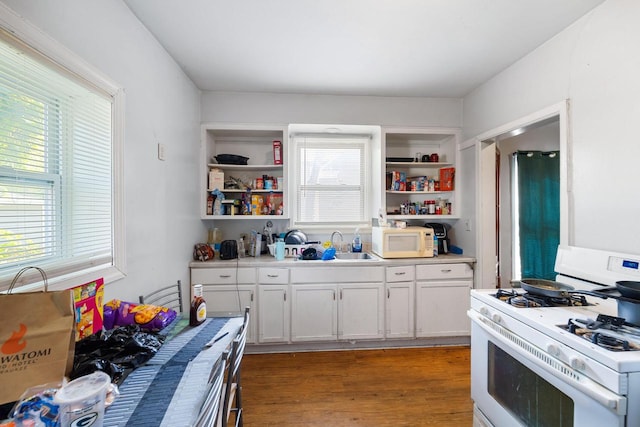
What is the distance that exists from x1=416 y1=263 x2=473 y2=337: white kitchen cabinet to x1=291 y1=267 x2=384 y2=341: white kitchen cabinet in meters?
0.40

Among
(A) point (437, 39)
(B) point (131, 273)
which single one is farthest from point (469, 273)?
(B) point (131, 273)

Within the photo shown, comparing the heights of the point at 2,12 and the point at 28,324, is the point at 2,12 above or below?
above

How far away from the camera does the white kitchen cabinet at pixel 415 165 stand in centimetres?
296

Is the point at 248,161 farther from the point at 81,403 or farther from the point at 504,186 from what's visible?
the point at 504,186

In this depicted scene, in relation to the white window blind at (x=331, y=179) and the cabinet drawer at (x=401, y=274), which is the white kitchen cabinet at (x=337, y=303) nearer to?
the cabinet drawer at (x=401, y=274)

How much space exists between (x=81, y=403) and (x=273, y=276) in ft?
6.18

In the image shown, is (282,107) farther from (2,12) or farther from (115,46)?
(2,12)

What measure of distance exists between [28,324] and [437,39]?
8.52ft

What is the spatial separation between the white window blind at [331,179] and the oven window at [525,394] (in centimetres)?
200

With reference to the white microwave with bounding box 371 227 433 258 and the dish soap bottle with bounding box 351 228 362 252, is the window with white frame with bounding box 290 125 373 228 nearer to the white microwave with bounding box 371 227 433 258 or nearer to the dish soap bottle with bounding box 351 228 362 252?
the dish soap bottle with bounding box 351 228 362 252

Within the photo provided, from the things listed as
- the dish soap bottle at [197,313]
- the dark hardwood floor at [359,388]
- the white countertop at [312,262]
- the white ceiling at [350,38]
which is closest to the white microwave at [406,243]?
the white countertop at [312,262]

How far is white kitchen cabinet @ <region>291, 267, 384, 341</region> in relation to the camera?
2.54 m

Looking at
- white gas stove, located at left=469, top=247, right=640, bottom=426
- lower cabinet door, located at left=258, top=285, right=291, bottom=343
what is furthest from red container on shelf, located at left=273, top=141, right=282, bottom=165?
white gas stove, located at left=469, top=247, right=640, bottom=426

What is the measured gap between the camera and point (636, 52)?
4.52ft
